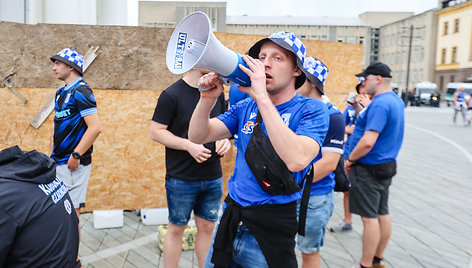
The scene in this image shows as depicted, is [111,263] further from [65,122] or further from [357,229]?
[357,229]

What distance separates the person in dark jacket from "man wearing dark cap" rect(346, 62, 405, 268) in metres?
2.80

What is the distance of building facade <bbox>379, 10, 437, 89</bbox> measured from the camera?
60469 mm

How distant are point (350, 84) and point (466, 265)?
123 inches

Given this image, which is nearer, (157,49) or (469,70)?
(157,49)

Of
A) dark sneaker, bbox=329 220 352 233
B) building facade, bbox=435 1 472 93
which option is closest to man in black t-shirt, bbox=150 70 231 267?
dark sneaker, bbox=329 220 352 233

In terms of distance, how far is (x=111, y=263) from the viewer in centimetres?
399

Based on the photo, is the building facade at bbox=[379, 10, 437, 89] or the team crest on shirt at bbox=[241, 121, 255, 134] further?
the building facade at bbox=[379, 10, 437, 89]

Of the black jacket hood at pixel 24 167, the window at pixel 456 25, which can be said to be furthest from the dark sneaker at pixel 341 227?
the window at pixel 456 25

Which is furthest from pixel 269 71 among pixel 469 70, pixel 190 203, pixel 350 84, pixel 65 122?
pixel 469 70

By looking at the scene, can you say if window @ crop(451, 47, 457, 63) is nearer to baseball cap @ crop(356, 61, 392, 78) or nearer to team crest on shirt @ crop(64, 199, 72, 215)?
baseball cap @ crop(356, 61, 392, 78)

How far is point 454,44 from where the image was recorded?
54.3 m

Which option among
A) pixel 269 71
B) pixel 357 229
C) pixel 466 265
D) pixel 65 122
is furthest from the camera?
pixel 357 229

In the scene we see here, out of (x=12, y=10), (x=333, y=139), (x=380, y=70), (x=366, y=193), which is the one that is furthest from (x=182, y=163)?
(x=12, y=10)

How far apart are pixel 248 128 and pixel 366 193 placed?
7.65 feet
